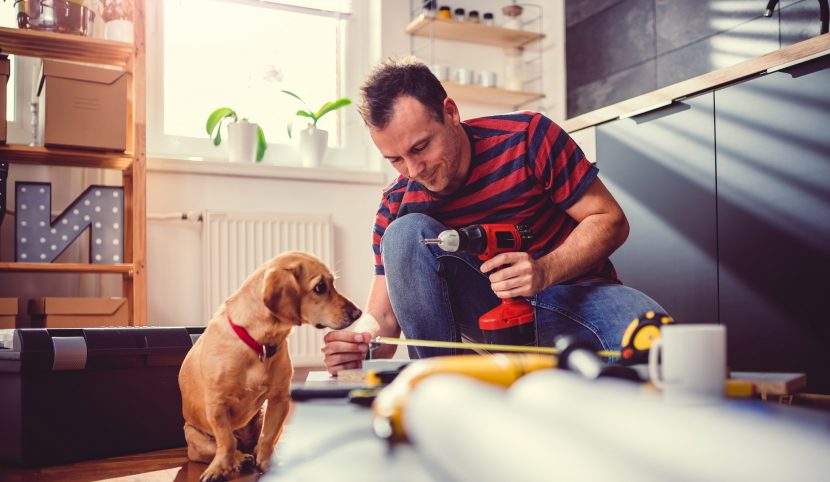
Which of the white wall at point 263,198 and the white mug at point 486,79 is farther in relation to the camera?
the white mug at point 486,79

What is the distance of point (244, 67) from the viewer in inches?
137

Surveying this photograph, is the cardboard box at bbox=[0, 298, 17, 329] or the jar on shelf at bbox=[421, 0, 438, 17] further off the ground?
the jar on shelf at bbox=[421, 0, 438, 17]

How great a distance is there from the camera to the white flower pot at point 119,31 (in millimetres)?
2791

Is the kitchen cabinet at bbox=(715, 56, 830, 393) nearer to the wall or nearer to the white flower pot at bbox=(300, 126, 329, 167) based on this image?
the wall

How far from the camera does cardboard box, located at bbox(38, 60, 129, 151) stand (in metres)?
2.48

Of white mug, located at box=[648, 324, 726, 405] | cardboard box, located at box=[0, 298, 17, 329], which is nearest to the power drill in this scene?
white mug, located at box=[648, 324, 726, 405]

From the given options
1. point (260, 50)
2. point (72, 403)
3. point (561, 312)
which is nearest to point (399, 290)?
point (561, 312)

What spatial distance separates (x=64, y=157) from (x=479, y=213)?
5.89ft

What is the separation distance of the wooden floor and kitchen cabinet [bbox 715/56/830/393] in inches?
60.0

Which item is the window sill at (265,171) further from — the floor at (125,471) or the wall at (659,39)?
the floor at (125,471)

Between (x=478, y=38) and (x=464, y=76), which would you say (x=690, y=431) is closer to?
(x=464, y=76)

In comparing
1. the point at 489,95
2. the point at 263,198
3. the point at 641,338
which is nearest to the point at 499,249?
the point at 641,338

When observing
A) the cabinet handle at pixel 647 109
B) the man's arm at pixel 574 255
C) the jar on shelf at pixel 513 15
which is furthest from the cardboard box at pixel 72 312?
the jar on shelf at pixel 513 15

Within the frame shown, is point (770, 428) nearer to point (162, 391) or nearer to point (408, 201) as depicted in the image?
point (408, 201)
